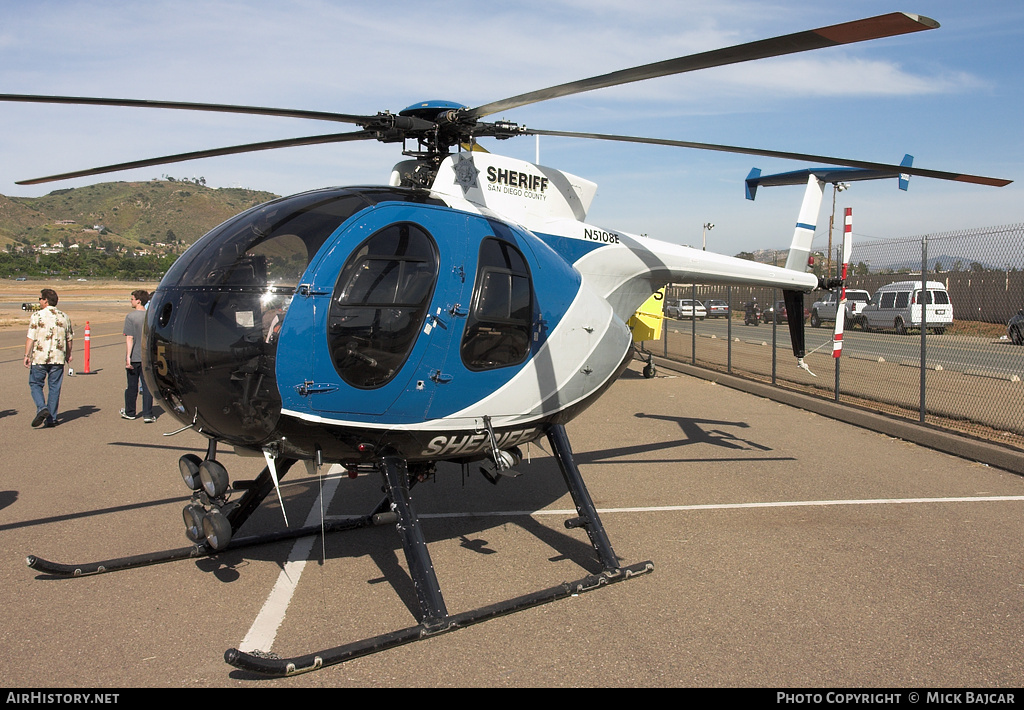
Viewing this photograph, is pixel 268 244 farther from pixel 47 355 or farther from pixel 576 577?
pixel 47 355

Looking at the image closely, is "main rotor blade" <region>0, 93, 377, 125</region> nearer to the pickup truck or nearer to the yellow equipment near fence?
A: the yellow equipment near fence

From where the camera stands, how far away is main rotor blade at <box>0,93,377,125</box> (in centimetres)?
411

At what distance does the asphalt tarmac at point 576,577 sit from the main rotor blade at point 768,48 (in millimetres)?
3133

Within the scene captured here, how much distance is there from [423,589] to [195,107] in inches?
130

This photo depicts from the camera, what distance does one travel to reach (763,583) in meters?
4.88

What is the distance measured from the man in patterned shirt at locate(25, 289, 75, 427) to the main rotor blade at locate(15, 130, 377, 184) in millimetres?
6063

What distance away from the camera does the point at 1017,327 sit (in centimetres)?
1143

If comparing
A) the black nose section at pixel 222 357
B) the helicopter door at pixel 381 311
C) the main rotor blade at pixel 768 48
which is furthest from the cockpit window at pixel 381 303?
the main rotor blade at pixel 768 48

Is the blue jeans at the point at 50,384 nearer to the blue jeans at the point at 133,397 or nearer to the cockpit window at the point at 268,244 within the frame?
the blue jeans at the point at 133,397

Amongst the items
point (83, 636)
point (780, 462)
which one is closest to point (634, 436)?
point (780, 462)

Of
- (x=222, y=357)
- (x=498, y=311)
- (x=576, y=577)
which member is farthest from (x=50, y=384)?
(x=576, y=577)

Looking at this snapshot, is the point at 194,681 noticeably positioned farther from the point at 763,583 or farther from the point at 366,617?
the point at 763,583

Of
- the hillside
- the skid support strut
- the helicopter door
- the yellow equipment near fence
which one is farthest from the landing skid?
the hillside
